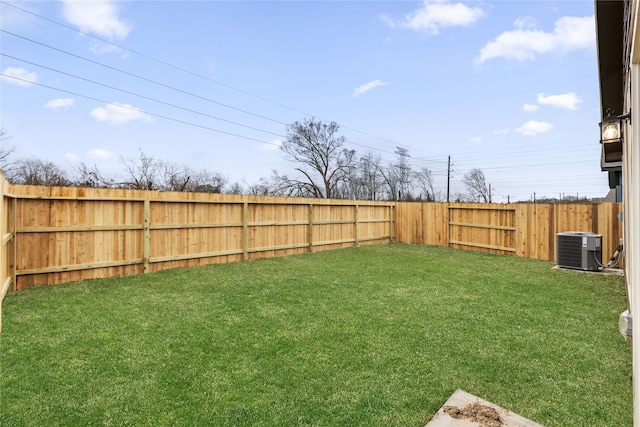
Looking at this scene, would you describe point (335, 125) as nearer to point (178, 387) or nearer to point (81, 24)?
point (81, 24)

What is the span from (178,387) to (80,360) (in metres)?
1.00

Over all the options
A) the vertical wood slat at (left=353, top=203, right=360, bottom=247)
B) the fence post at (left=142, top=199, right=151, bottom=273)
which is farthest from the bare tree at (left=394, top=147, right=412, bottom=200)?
the fence post at (left=142, top=199, right=151, bottom=273)

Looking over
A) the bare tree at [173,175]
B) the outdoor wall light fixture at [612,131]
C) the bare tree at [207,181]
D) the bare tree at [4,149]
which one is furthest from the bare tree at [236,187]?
the outdoor wall light fixture at [612,131]

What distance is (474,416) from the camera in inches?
72.6

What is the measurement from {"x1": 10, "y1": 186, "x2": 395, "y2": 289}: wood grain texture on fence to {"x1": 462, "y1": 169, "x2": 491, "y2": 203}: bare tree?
24.6 metres

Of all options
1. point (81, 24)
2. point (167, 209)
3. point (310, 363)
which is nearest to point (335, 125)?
point (81, 24)

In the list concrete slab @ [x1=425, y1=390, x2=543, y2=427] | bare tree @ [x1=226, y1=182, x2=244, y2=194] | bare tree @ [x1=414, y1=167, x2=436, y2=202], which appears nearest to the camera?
concrete slab @ [x1=425, y1=390, x2=543, y2=427]

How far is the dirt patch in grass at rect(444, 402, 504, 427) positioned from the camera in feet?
5.88

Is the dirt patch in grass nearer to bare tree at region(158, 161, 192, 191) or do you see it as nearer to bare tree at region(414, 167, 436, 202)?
bare tree at region(158, 161, 192, 191)

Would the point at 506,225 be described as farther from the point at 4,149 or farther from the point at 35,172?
the point at 4,149

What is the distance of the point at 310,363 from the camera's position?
251 centimetres

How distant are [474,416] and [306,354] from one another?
1.28 meters

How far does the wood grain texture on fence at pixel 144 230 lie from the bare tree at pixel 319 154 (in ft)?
43.9

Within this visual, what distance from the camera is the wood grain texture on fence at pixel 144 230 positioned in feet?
16.5
